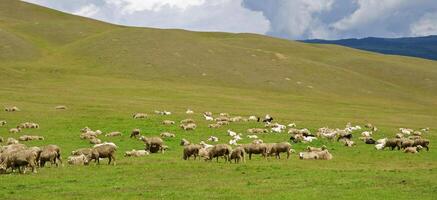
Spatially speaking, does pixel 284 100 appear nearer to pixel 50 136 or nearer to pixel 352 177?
pixel 50 136

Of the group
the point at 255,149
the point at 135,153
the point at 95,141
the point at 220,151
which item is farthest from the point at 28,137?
the point at 255,149

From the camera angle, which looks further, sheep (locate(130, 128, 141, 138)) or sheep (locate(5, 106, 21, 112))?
sheep (locate(5, 106, 21, 112))

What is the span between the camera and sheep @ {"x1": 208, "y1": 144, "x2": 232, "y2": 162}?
33469 millimetres

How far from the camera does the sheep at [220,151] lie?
33469 mm

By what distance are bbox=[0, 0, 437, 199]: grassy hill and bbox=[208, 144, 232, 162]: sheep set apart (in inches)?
62.4

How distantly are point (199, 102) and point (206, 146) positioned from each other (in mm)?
39109

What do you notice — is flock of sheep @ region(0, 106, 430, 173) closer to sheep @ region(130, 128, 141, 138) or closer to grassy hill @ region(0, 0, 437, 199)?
sheep @ region(130, 128, 141, 138)

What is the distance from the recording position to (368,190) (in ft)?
78.2

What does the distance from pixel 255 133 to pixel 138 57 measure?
70785 mm

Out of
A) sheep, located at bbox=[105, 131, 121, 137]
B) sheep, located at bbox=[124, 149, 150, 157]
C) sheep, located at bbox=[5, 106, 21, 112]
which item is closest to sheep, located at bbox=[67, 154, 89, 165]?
sheep, located at bbox=[124, 149, 150, 157]

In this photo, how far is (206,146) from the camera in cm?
3556

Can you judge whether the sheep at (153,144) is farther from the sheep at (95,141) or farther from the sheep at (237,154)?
the sheep at (237,154)

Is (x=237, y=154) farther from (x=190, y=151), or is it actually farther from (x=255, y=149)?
(x=190, y=151)

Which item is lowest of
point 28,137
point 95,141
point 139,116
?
point 95,141
